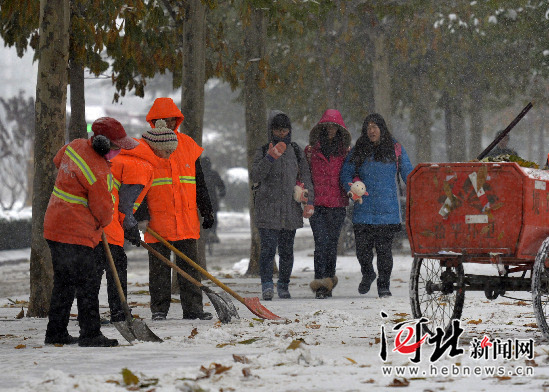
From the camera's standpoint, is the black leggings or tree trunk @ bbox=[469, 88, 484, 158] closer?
the black leggings

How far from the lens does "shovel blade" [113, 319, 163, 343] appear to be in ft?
24.1

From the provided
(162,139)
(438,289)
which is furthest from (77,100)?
(438,289)

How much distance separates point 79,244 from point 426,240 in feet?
7.74

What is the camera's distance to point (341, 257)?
19938 millimetres

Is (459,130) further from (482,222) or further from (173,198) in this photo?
(482,222)

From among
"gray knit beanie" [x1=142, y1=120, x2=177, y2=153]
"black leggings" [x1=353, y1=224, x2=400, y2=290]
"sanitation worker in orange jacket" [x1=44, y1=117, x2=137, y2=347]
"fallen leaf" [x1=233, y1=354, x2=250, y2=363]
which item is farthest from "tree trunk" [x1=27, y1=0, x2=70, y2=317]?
"fallen leaf" [x1=233, y1=354, x2=250, y2=363]

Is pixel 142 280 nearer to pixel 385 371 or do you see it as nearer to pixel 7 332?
pixel 7 332

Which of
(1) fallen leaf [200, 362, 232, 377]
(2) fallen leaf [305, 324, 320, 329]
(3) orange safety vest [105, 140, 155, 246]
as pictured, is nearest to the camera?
(1) fallen leaf [200, 362, 232, 377]

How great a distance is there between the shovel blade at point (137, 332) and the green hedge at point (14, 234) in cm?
Result: 1770

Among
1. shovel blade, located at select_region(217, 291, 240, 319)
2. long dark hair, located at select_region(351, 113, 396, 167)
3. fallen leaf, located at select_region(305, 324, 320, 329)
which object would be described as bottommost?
fallen leaf, located at select_region(305, 324, 320, 329)

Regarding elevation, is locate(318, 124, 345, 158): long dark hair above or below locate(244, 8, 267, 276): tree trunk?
below

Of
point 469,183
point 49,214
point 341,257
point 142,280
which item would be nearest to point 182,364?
point 49,214

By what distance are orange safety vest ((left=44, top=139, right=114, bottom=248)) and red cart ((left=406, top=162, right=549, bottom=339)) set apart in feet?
6.83

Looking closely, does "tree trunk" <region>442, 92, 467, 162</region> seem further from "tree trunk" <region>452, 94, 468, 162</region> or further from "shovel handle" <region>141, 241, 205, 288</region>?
"shovel handle" <region>141, 241, 205, 288</region>
